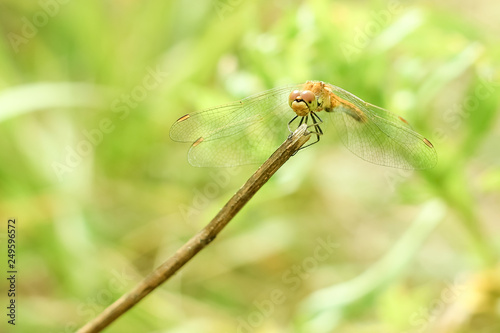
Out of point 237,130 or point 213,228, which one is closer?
point 213,228

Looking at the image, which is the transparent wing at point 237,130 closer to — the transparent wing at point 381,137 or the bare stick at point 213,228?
the transparent wing at point 381,137

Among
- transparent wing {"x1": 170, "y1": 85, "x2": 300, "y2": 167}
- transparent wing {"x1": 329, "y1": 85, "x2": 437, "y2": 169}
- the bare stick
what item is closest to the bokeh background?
transparent wing {"x1": 170, "y1": 85, "x2": 300, "y2": 167}

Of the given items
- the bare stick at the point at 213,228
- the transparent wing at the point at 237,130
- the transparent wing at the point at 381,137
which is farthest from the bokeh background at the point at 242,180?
the bare stick at the point at 213,228

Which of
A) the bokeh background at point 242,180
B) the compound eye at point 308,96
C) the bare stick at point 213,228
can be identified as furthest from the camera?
the bokeh background at point 242,180

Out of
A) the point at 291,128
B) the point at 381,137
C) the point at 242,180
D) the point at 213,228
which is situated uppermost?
the point at 242,180

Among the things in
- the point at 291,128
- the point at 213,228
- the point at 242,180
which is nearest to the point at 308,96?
the point at 291,128

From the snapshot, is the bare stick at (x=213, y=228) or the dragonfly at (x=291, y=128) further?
the dragonfly at (x=291, y=128)

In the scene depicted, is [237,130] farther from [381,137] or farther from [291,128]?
[381,137]
